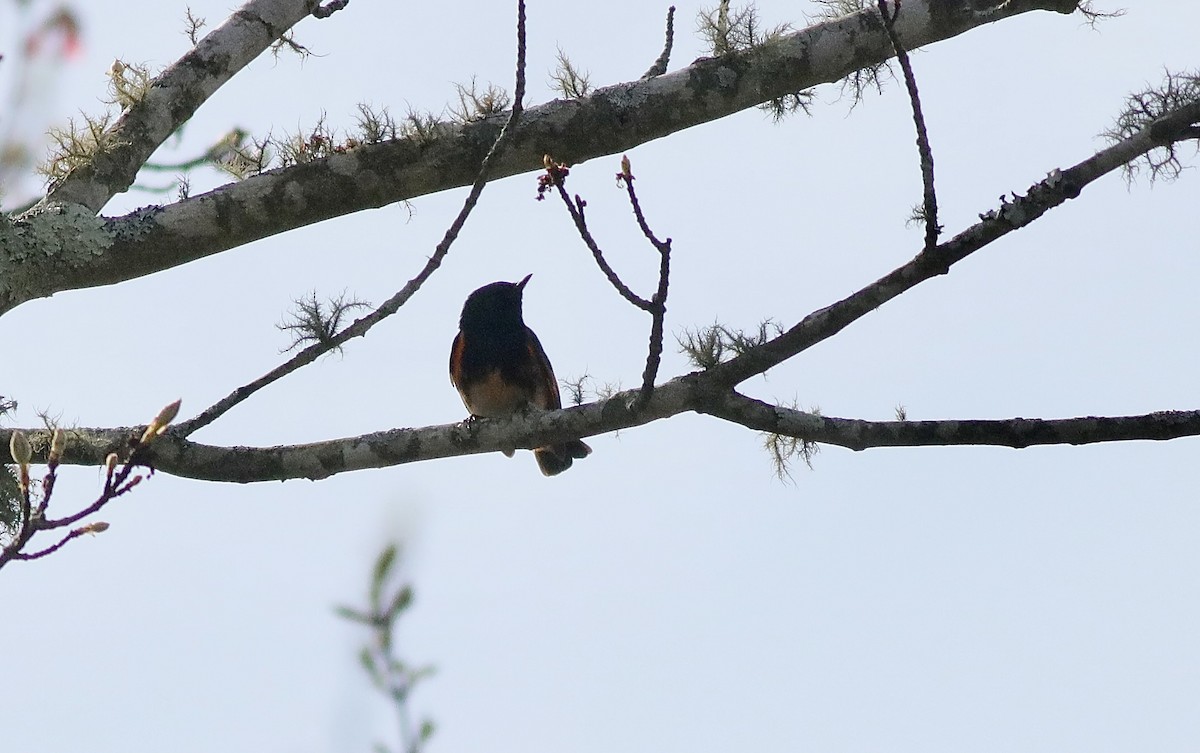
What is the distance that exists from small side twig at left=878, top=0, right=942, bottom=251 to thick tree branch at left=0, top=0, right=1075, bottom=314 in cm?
113

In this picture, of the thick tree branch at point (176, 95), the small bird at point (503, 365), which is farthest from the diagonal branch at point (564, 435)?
the small bird at point (503, 365)

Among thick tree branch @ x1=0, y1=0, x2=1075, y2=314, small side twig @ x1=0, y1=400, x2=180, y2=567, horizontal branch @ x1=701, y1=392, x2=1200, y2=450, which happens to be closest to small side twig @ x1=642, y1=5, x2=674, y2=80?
thick tree branch @ x1=0, y1=0, x2=1075, y2=314

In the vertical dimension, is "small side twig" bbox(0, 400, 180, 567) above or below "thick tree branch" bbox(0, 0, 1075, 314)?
below

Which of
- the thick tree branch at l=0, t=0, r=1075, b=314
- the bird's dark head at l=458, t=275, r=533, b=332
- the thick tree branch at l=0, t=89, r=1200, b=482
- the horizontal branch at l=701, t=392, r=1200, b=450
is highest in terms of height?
the thick tree branch at l=0, t=0, r=1075, b=314

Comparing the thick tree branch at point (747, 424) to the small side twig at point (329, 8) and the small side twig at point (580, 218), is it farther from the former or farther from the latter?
the small side twig at point (329, 8)

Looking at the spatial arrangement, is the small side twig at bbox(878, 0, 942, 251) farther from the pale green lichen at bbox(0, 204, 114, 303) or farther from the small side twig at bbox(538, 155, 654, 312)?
the pale green lichen at bbox(0, 204, 114, 303)

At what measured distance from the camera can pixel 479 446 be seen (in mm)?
3707

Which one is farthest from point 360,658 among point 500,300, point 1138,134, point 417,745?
point 500,300

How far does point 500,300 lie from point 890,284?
11.1 feet

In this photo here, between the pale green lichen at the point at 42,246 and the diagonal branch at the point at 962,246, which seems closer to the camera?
the diagonal branch at the point at 962,246

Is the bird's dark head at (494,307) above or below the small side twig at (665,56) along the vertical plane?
below

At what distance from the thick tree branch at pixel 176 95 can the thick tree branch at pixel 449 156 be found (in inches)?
0.6

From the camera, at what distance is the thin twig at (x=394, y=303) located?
3.22 meters

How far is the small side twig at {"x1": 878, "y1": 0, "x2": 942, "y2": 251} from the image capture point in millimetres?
2992
